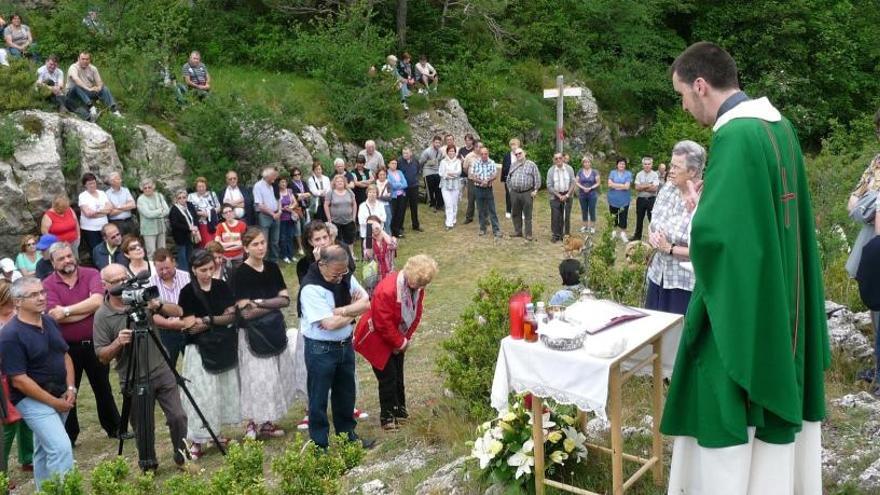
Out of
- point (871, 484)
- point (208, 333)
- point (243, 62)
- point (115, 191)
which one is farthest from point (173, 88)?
point (871, 484)

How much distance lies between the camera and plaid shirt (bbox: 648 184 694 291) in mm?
5938

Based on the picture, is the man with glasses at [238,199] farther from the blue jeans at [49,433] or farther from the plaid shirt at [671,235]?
the plaid shirt at [671,235]

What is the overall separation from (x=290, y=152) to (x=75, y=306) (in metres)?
9.55

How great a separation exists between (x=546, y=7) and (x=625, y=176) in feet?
41.1

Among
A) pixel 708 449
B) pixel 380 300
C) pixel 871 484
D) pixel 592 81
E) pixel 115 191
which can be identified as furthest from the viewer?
pixel 592 81

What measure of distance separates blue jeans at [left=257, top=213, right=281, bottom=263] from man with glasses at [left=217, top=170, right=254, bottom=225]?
0.60ft

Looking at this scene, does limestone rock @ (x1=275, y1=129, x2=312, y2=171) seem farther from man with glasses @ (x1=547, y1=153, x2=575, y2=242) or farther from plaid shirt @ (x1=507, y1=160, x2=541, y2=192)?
man with glasses @ (x1=547, y1=153, x2=575, y2=242)

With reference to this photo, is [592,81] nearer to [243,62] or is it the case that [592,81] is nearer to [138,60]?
[243,62]

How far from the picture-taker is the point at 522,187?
15750 mm

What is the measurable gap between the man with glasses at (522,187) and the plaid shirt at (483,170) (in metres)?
0.39

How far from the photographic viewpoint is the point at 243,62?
22.7 m

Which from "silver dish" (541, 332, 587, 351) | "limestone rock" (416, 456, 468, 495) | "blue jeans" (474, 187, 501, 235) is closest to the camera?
"silver dish" (541, 332, 587, 351)

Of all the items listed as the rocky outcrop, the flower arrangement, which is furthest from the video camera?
the rocky outcrop

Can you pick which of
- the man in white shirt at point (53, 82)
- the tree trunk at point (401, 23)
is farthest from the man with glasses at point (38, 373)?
the tree trunk at point (401, 23)
